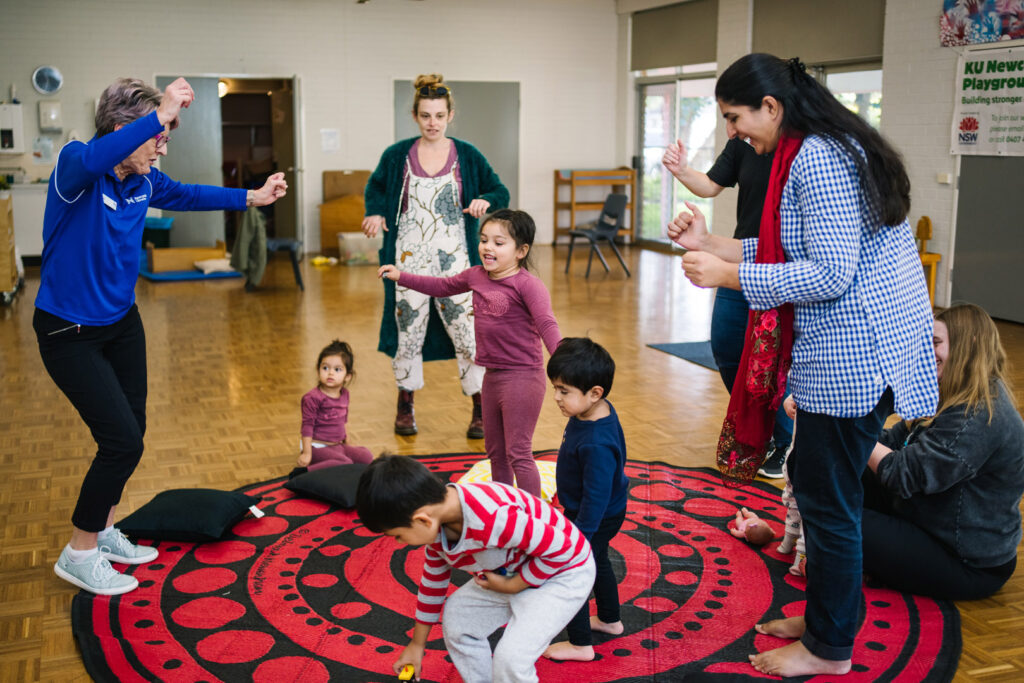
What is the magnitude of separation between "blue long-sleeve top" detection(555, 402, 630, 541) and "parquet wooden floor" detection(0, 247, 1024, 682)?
994mm

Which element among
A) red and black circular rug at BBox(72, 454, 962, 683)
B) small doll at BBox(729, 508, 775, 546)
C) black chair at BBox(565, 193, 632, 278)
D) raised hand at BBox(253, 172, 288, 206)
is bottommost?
red and black circular rug at BBox(72, 454, 962, 683)

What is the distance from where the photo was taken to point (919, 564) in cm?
275

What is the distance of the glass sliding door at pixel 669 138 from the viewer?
11750mm

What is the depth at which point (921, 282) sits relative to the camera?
7.13 feet

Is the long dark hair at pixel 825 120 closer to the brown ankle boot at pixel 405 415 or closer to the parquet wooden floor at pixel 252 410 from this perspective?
the parquet wooden floor at pixel 252 410

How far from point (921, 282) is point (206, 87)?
1065 cm

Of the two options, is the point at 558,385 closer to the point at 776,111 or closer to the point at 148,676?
the point at 776,111

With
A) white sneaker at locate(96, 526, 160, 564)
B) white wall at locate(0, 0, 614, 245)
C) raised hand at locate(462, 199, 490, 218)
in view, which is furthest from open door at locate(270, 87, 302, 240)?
white sneaker at locate(96, 526, 160, 564)

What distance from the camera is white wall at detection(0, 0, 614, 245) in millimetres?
10891

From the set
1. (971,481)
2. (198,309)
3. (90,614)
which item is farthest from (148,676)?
(198,309)

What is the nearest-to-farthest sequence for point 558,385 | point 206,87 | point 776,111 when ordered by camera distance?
point 776,111 < point 558,385 < point 206,87

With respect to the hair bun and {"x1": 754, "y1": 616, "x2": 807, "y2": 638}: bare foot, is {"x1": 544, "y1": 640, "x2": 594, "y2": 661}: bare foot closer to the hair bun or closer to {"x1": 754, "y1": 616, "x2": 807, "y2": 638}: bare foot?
{"x1": 754, "y1": 616, "x2": 807, "y2": 638}: bare foot

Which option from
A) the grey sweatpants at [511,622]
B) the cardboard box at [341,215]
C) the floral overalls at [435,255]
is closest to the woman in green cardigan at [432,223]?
the floral overalls at [435,255]

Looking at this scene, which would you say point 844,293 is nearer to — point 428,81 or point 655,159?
point 428,81
